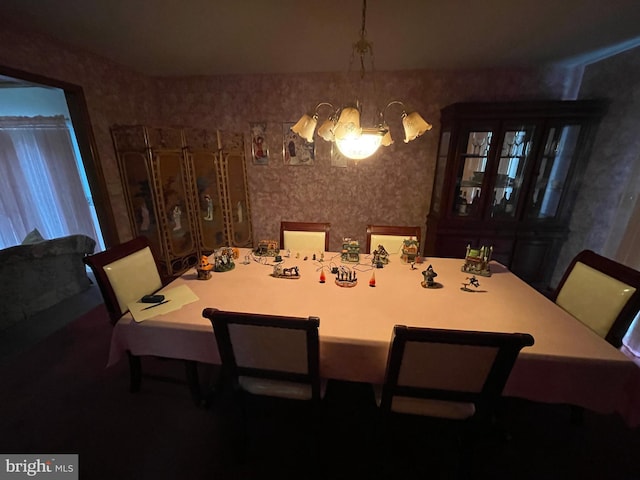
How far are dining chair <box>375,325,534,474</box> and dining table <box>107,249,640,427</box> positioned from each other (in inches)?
4.0

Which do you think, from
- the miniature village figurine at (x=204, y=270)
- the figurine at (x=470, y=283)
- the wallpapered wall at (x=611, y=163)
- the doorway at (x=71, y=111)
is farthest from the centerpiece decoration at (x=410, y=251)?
the doorway at (x=71, y=111)

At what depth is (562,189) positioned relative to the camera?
2545 mm

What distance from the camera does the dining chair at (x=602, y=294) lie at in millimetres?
1148

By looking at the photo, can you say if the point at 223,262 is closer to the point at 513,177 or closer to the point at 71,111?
the point at 71,111

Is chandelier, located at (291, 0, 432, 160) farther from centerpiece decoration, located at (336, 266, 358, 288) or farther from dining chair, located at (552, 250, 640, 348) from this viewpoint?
dining chair, located at (552, 250, 640, 348)

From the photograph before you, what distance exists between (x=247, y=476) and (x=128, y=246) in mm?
1393

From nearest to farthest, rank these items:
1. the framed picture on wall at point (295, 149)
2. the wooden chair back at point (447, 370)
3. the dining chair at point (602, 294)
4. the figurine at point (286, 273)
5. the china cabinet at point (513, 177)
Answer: the wooden chair back at point (447, 370)
the dining chair at point (602, 294)
the figurine at point (286, 273)
the china cabinet at point (513, 177)
the framed picture on wall at point (295, 149)

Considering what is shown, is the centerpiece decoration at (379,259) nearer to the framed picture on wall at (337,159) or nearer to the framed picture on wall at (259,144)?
the framed picture on wall at (337,159)

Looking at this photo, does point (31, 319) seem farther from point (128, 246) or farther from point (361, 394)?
point (361, 394)

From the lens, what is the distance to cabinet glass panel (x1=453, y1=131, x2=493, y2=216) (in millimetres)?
2479

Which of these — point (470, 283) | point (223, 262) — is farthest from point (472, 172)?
point (223, 262)

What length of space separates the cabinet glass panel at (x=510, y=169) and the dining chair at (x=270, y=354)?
2576 millimetres

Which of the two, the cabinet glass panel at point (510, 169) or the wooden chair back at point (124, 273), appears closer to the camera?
the wooden chair back at point (124, 273)

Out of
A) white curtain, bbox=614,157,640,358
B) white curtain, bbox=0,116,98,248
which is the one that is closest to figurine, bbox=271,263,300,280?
white curtain, bbox=614,157,640,358
